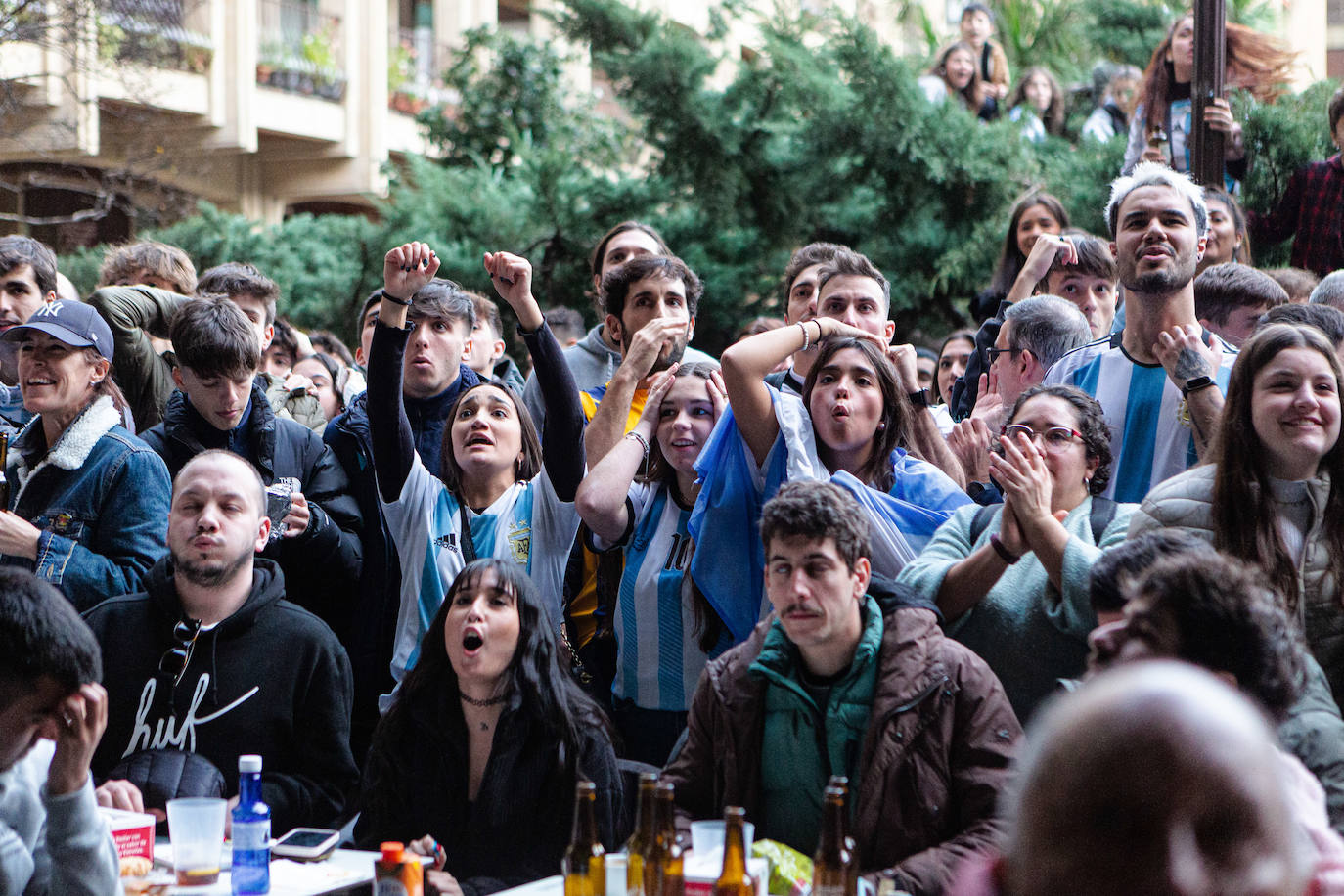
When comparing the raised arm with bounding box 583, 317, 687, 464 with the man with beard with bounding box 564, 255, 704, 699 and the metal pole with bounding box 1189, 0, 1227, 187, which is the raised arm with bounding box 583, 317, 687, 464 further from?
the metal pole with bounding box 1189, 0, 1227, 187

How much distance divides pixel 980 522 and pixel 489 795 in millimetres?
1510

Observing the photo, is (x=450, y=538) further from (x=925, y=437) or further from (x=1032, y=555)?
(x=1032, y=555)

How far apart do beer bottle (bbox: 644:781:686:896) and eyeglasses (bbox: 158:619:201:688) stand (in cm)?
162

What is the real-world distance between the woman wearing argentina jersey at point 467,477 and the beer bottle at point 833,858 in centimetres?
178

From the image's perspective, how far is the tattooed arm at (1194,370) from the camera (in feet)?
13.4

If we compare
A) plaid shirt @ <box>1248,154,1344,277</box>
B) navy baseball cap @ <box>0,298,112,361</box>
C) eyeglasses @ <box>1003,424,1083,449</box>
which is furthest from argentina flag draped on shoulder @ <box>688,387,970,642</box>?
plaid shirt @ <box>1248,154,1344,277</box>

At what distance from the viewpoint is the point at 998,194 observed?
26.0 feet

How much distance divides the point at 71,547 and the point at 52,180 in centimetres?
1420

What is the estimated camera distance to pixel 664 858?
2781mm

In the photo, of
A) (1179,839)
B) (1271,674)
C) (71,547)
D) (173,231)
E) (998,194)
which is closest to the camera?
(1179,839)

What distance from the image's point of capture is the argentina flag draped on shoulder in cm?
411

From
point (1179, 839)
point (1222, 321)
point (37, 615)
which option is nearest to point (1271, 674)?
point (1179, 839)

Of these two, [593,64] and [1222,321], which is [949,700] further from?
[593,64]

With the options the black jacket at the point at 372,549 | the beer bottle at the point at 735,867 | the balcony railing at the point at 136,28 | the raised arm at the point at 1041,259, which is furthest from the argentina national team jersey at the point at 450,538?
the balcony railing at the point at 136,28
